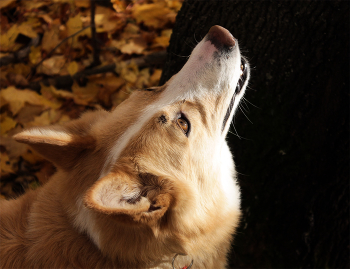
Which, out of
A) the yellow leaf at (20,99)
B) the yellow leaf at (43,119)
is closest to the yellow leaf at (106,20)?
the yellow leaf at (20,99)

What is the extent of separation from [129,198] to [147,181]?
18 cm

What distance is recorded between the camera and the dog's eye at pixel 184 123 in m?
1.95

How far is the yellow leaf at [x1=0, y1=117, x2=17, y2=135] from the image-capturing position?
354 centimetres

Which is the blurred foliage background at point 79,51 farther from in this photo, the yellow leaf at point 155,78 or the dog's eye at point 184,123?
the dog's eye at point 184,123

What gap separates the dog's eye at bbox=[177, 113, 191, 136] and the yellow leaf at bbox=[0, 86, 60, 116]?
7.64 ft

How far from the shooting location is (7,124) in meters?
3.54

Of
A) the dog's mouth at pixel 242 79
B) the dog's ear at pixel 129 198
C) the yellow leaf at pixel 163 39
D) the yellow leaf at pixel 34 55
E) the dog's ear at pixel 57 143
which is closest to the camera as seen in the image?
the dog's ear at pixel 129 198

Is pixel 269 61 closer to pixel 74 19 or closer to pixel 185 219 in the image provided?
pixel 185 219

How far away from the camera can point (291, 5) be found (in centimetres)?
241

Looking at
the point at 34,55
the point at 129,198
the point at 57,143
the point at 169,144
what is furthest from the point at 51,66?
the point at 129,198

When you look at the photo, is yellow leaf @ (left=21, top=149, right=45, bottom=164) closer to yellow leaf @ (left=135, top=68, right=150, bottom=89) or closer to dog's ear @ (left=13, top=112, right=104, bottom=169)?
yellow leaf @ (left=135, top=68, right=150, bottom=89)

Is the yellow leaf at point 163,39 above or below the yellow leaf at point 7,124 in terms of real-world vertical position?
above

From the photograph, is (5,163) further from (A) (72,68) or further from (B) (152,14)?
(B) (152,14)

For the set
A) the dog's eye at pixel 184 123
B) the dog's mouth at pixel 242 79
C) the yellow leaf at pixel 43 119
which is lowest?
the yellow leaf at pixel 43 119
